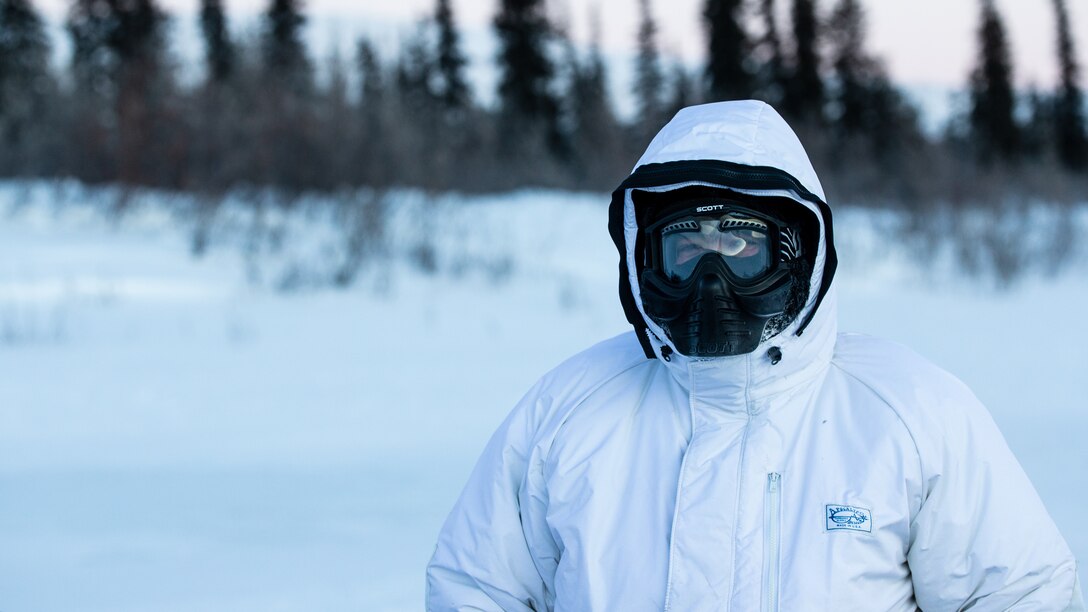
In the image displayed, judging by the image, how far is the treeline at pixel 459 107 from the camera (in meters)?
13.7

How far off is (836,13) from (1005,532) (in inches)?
1575

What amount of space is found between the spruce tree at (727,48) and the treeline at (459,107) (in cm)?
7

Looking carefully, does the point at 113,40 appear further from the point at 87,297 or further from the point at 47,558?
the point at 47,558

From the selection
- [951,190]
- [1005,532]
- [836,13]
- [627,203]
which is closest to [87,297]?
[627,203]

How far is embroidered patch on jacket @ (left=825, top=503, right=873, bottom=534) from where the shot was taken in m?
1.76

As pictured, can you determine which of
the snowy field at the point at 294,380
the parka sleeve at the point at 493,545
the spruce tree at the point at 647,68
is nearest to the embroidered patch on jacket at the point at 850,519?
the parka sleeve at the point at 493,545

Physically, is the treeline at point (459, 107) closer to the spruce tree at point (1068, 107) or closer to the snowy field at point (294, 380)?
the spruce tree at point (1068, 107)

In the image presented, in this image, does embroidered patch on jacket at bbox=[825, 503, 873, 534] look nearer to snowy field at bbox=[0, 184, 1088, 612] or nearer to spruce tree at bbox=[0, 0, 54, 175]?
snowy field at bbox=[0, 184, 1088, 612]

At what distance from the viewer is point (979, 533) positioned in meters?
1.75

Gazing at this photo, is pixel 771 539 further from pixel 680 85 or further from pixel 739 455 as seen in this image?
pixel 680 85

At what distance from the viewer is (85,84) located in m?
16.1

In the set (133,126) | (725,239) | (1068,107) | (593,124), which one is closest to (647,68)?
(593,124)

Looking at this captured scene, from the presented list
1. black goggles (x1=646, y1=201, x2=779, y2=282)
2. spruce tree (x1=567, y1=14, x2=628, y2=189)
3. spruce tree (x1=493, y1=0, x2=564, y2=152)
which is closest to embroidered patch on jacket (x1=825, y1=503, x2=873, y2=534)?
black goggles (x1=646, y1=201, x2=779, y2=282)

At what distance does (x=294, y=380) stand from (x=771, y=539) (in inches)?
238
